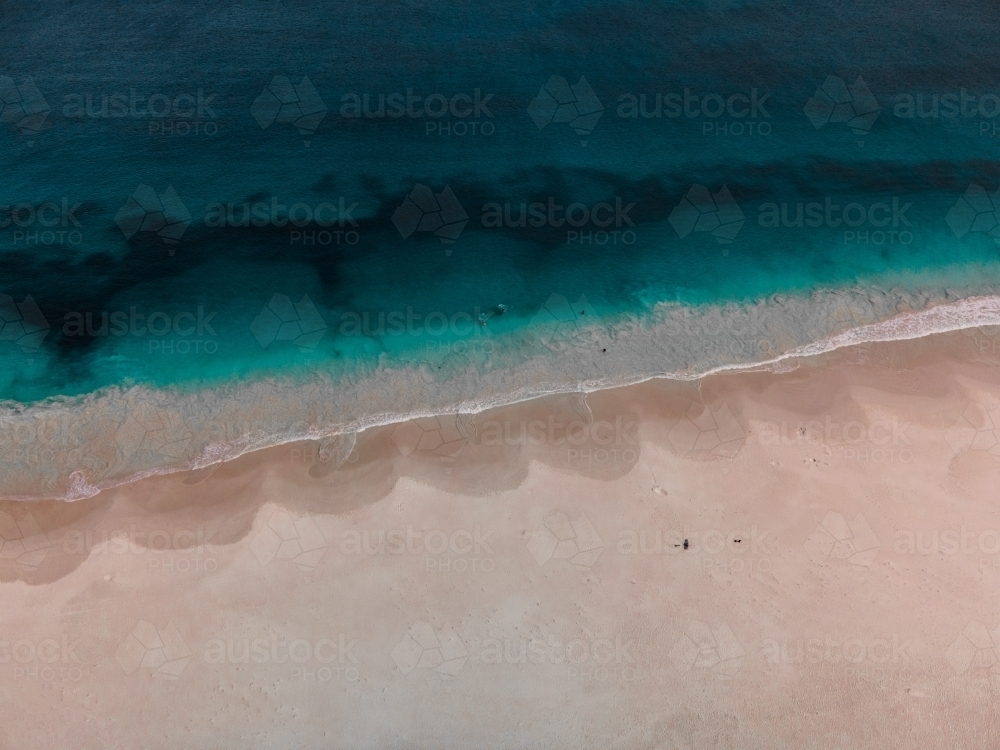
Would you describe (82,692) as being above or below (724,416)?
below

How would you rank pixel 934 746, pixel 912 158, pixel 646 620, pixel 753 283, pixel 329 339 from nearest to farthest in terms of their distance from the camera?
1. pixel 934 746
2. pixel 646 620
3. pixel 329 339
4. pixel 753 283
5. pixel 912 158

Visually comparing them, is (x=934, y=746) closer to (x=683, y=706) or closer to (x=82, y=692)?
(x=683, y=706)

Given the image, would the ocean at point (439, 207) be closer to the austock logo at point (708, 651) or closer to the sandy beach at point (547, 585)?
the sandy beach at point (547, 585)

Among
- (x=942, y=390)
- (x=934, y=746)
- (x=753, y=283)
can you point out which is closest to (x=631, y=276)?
(x=753, y=283)

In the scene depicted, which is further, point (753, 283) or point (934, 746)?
point (753, 283)

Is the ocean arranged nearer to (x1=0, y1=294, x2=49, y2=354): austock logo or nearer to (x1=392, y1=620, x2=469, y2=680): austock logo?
(x1=0, y1=294, x2=49, y2=354): austock logo

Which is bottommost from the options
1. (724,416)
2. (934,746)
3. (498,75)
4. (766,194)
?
(934,746)

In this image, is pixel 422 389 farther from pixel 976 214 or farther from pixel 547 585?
pixel 976 214
